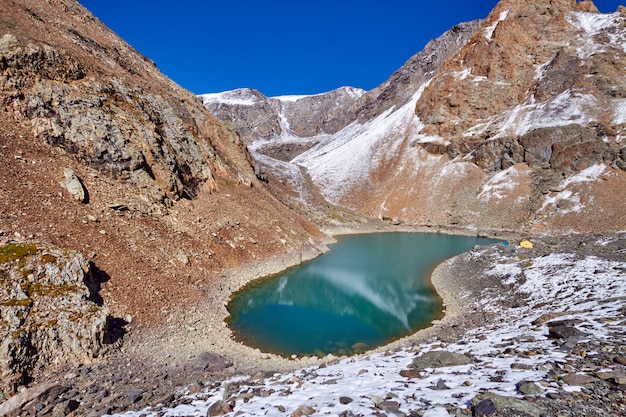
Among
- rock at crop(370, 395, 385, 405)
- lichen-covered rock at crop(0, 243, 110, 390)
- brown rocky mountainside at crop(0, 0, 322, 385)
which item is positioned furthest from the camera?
brown rocky mountainside at crop(0, 0, 322, 385)

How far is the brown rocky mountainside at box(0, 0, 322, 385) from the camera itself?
873 inches

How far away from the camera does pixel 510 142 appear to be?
74562mm

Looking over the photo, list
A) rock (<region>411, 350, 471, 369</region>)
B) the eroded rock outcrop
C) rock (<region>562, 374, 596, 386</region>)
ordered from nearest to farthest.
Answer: rock (<region>562, 374, 596, 386</region>) < rock (<region>411, 350, 471, 369</region>) < the eroded rock outcrop

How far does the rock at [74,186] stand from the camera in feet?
83.0

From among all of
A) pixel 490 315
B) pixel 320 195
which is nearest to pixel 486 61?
pixel 320 195

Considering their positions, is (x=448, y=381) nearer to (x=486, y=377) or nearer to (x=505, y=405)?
(x=486, y=377)

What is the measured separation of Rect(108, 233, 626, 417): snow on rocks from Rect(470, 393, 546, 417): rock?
0.07ft

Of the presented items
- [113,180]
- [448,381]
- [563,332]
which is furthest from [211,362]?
[113,180]

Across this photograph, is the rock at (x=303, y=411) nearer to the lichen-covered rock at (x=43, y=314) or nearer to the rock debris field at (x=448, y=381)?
the rock debris field at (x=448, y=381)

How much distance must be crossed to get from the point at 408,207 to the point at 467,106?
3424 centimetres

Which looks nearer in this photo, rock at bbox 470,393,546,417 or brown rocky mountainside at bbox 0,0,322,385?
rock at bbox 470,393,546,417

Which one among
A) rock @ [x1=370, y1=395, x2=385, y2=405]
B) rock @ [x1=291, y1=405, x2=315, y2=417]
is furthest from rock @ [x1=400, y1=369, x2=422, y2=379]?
rock @ [x1=291, y1=405, x2=315, y2=417]

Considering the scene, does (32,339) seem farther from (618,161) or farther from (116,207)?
(618,161)

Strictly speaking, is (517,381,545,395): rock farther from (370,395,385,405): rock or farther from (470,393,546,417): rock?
(370,395,385,405): rock
